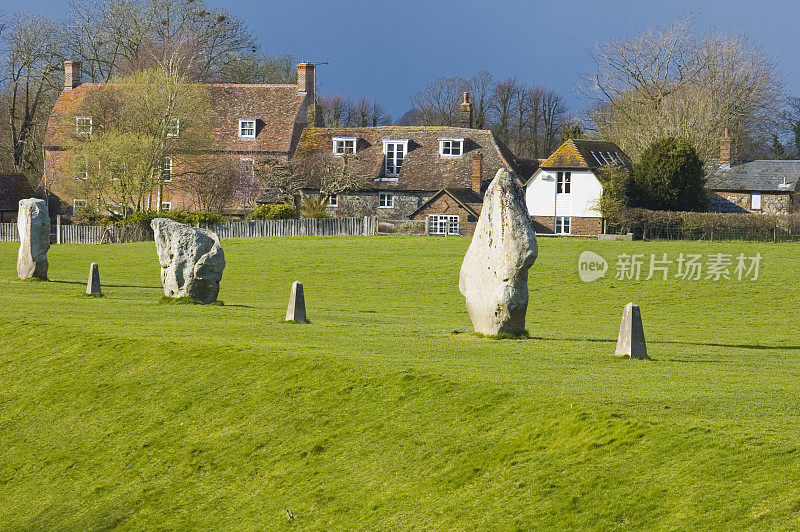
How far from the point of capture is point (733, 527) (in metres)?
10.2

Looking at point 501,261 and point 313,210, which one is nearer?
point 501,261

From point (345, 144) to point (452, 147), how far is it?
303 inches

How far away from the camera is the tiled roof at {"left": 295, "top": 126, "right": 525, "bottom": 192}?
74.8 meters

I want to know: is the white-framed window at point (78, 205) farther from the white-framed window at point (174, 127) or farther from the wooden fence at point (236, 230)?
the white-framed window at point (174, 127)

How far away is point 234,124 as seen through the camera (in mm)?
78750

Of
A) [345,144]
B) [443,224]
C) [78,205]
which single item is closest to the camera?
[443,224]

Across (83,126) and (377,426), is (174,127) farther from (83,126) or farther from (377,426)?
(377,426)

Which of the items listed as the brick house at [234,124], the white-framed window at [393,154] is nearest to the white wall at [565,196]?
the white-framed window at [393,154]

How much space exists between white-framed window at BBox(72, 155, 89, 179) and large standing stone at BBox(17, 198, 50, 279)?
2950cm

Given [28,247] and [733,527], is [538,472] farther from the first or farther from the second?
[28,247]

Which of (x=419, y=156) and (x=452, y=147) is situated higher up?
(x=452, y=147)

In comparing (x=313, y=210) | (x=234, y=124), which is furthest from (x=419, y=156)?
(x=313, y=210)

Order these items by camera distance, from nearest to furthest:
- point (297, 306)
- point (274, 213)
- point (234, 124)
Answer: point (297, 306) < point (274, 213) < point (234, 124)

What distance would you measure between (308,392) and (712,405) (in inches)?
239
